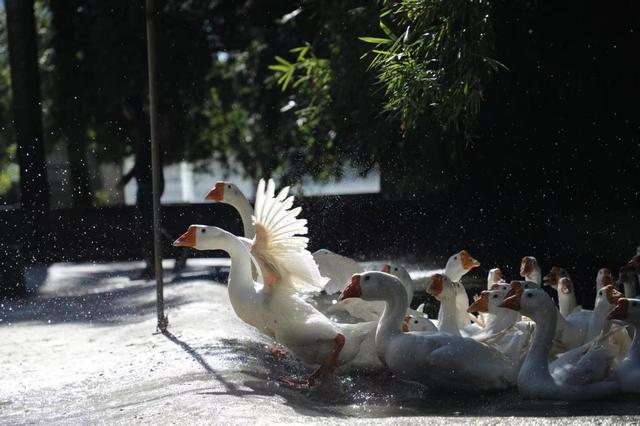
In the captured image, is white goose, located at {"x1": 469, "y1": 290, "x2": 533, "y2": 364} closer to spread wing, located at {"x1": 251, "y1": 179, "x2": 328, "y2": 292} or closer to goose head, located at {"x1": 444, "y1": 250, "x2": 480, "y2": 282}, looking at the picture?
goose head, located at {"x1": 444, "y1": 250, "x2": 480, "y2": 282}

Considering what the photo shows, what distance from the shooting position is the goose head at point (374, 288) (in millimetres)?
5332

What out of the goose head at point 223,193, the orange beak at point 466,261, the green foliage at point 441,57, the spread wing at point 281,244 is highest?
the green foliage at point 441,57

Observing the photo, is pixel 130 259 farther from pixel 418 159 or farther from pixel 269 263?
pixel 269 263

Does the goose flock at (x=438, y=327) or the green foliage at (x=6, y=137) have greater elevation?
the green foliage at (x=6, y=137)

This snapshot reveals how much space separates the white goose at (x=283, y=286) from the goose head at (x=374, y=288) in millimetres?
318

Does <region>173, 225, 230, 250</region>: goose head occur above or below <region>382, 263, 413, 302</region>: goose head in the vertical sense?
above

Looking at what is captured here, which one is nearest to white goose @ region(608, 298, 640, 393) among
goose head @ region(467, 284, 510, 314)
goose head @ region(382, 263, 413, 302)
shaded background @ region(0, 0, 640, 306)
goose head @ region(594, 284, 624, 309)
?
goose head @ region(594, 284, 624, 309)

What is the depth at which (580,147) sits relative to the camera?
30.9ft

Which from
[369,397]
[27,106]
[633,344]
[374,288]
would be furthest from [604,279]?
[27,106]

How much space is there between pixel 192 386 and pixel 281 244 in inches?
42.2

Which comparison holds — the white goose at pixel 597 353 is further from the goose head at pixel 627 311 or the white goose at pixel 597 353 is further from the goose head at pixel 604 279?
the goose head at pixel 604 279

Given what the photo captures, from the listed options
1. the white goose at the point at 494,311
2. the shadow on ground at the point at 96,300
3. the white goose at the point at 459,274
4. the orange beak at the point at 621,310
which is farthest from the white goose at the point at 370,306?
the shadow on ground at the point at 96,300

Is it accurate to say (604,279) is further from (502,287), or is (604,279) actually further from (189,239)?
(189,239)

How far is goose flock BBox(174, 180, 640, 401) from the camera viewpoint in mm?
4898
